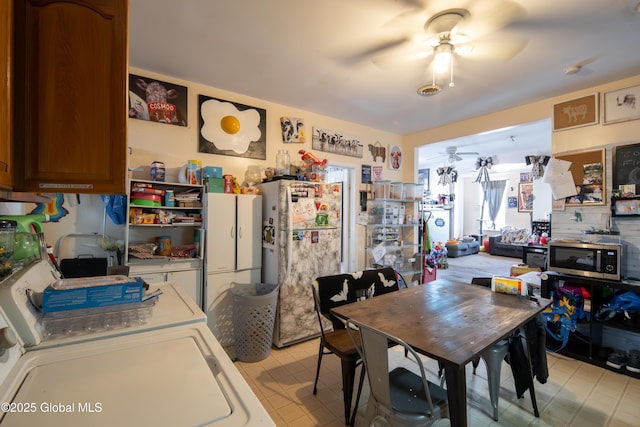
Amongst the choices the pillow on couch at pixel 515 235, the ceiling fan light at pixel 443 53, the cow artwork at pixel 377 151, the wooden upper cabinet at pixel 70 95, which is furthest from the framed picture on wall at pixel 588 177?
the pillow on couch at pixel 515 235

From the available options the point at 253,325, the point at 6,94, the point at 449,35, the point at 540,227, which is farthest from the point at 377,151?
the point at 540,227

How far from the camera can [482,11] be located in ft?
5.99

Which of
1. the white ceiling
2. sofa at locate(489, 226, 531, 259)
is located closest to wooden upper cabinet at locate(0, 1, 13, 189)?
the white ceiling

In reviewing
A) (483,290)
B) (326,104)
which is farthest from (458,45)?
Answer: (483,290)

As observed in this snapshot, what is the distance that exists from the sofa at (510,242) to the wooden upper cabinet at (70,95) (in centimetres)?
966

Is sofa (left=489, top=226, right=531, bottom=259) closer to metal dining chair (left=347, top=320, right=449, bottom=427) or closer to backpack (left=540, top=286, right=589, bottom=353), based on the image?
backpack (left=540, top=286, right=589, bottom=353)

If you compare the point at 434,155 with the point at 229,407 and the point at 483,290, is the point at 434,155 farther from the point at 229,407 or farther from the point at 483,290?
the point at 229,407

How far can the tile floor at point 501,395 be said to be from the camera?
1.97 metres

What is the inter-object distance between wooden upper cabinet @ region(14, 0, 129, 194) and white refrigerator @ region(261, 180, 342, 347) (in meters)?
1.84

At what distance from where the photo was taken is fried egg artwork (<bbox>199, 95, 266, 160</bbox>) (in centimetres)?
299

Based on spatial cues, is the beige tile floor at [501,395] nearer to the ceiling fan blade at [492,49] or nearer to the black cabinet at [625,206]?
the black cabinet at [625,206]

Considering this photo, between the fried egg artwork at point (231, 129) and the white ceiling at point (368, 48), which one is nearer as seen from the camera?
the white ceiling at point (368, 48)

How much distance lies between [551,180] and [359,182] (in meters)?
2.25

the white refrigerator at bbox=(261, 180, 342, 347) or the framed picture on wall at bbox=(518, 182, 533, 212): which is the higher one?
the framed picture on wall at bbox=(518, 182, 533, 212)
